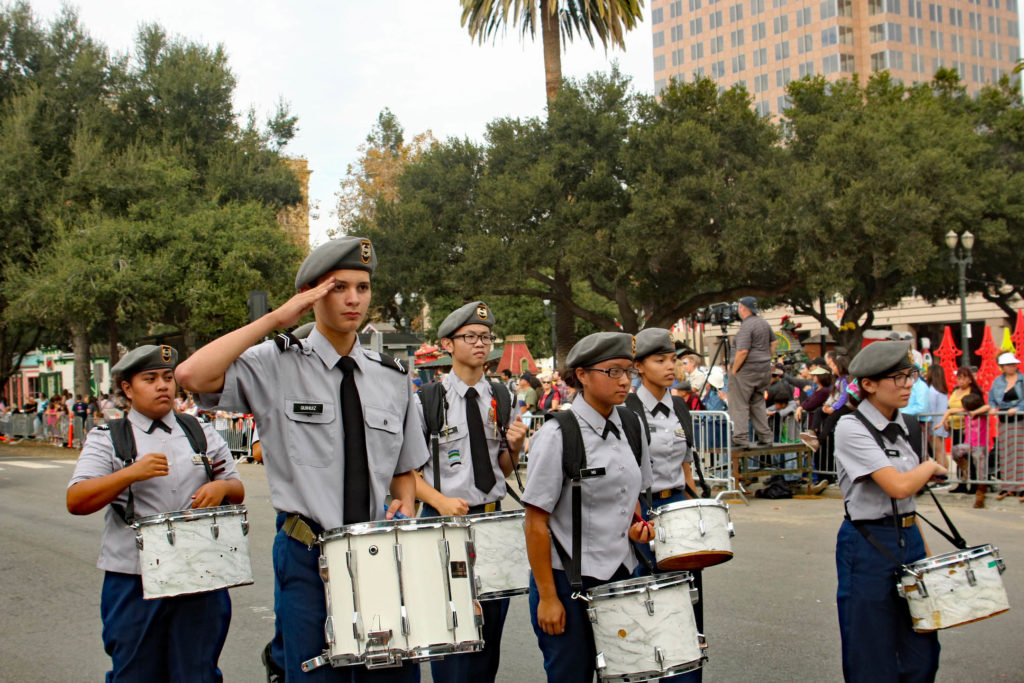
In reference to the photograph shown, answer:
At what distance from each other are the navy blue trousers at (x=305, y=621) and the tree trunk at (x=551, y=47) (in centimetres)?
2851

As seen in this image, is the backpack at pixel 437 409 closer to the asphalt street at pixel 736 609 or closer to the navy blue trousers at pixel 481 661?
the navy blue trousers at pixel 481 661

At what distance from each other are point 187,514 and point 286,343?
139 cm

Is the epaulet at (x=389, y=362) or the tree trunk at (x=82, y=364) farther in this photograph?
the tree trunk at (x=82, y=364)

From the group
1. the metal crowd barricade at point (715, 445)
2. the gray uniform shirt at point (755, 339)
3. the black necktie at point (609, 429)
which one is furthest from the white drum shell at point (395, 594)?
the metal crowd barricade at point (715, 445)

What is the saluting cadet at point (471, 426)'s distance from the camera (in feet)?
18.2

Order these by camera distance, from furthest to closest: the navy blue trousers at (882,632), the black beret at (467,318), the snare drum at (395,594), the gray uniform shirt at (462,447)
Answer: the black beret at (467,318) < the gray uniform shirt at (462,447) < the navy blue trousers at (882,632) < the snare drum at (395,594)

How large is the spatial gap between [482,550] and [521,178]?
2906 centimetres

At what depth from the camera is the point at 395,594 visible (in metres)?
3.15

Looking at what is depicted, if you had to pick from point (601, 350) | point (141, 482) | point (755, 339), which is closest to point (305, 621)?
point (601, 350)

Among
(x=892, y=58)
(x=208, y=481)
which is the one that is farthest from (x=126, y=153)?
(x=892, y=58)

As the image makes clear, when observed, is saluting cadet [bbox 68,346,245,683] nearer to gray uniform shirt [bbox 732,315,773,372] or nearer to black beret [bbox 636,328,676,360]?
black beret [bbox 636,328,676,360]

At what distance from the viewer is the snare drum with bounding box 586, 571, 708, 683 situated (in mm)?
3693

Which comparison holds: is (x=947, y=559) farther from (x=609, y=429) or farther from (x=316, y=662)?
(x=316, y=662)

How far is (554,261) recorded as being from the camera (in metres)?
32.3
